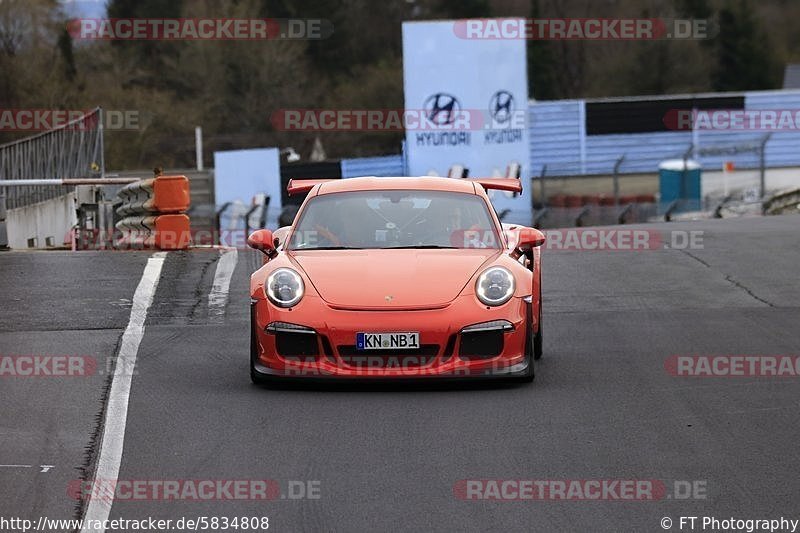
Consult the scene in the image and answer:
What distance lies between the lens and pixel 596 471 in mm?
6875

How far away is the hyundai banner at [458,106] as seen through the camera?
118 ft

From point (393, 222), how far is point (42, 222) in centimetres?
1613

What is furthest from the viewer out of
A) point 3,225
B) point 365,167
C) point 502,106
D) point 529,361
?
point 365,167

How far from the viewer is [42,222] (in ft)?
82.1

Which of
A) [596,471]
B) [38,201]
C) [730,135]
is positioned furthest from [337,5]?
[596,471]

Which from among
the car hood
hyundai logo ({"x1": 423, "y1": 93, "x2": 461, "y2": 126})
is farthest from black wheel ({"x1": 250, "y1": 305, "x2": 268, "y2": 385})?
hyundai logo ({"x1": 423, "y1": 93, "x2": 461, "y2": 126})

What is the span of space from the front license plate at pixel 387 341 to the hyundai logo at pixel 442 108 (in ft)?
90.8

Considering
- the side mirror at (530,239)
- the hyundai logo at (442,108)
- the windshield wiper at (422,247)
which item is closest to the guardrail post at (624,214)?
the hyundai logo at (442,108)

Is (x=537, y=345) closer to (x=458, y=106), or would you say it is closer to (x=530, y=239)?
(x=530, y=239)

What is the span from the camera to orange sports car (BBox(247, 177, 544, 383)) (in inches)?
349

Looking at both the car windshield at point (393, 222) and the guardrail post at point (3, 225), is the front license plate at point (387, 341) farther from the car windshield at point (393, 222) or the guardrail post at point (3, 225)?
the guardrail post at point (3, 225)

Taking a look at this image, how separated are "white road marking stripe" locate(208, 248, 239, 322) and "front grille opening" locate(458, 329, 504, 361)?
12.5ft

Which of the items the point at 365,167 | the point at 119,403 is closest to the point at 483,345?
the point at 119,403

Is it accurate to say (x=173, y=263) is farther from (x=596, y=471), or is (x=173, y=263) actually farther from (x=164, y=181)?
(x=596, y=471)
